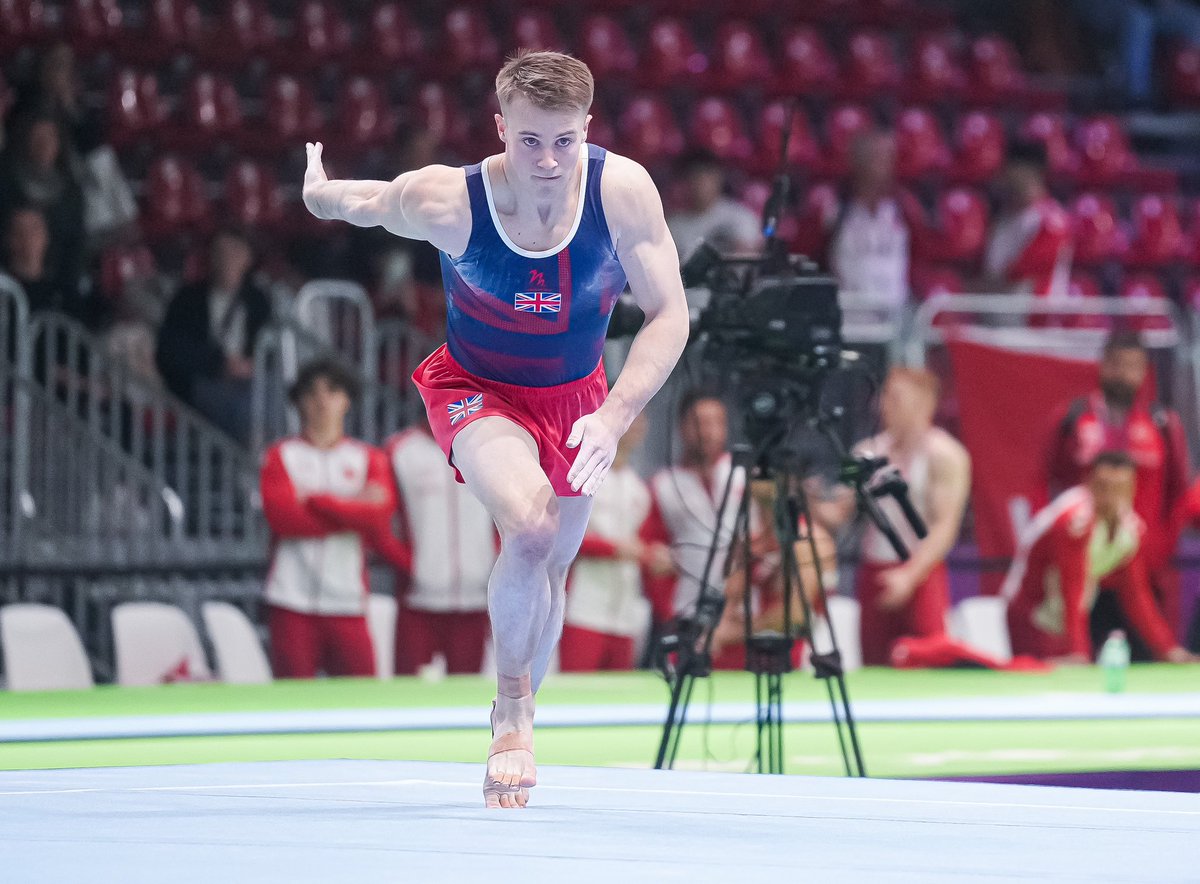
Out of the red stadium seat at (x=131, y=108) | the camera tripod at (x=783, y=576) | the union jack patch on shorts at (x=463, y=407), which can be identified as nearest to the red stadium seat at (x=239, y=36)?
the red stadium seat at (x=131, y=108)

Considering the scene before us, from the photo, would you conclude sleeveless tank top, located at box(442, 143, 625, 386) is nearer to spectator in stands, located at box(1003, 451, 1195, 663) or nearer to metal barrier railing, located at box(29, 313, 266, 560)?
metal barrier railing, located at box(29, 313, 266, 560)

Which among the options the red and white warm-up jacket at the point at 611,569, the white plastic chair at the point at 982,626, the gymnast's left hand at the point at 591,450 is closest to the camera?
the gymnast's left hand at the point at 591,450

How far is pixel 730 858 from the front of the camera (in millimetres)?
3432

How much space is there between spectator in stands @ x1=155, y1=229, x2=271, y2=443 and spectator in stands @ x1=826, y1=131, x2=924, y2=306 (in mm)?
3634

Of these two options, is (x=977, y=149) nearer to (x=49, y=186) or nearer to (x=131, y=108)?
(x=131, y=108)

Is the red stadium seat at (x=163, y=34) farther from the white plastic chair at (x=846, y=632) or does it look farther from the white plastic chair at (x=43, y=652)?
the white plastic chair at (x=846, y=632)

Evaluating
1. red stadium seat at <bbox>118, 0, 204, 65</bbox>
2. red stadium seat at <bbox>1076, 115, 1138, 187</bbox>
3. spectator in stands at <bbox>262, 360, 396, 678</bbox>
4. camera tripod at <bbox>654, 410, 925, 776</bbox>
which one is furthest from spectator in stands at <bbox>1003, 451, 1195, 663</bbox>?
red stadium seat at <bbox>118, 0, 204, 65</bbox>

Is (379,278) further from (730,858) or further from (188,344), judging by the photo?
(730,858)

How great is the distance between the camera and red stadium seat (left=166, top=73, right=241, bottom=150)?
1208cm

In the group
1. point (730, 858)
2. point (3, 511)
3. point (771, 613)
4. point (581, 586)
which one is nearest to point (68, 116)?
point (3, 511)

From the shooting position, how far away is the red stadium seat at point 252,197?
11844 mm

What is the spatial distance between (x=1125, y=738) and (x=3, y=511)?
17.5 ft

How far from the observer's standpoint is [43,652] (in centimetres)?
823

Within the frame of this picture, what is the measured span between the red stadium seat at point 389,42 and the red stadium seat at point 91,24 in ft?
5.19
